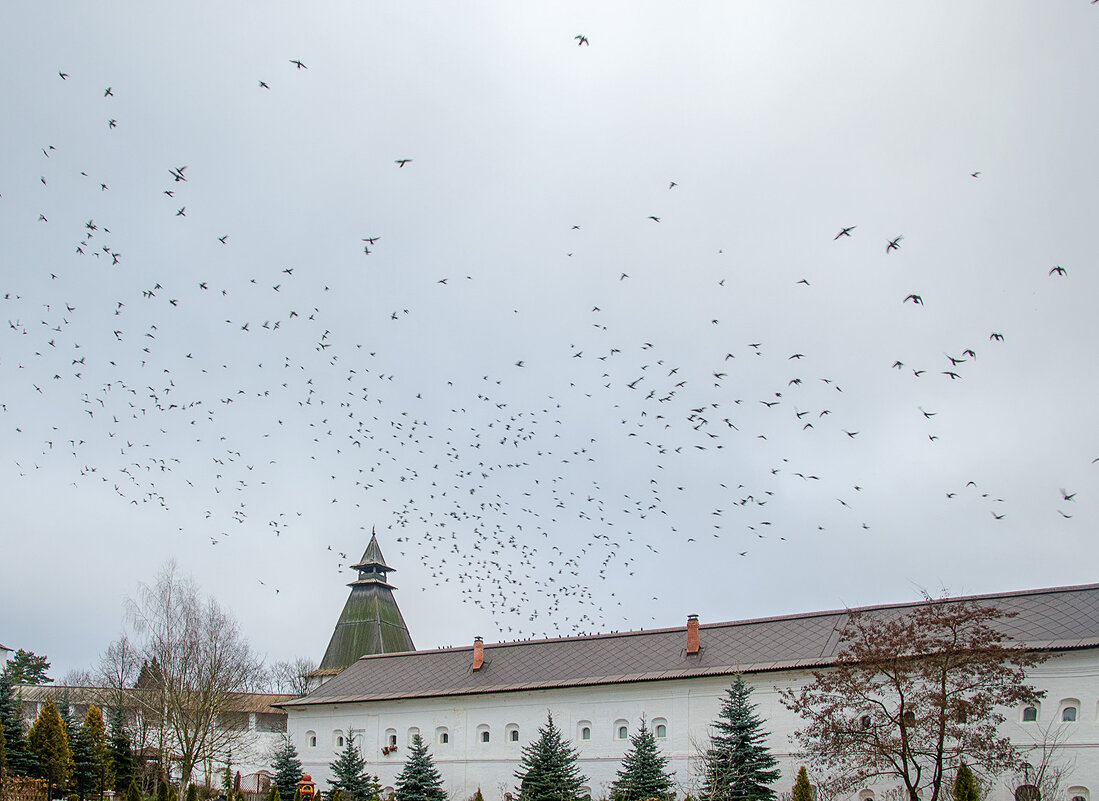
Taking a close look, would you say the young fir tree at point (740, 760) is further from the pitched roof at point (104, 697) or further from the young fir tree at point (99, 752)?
the pitched roof at point (104, 697)

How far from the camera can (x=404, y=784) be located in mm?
35125

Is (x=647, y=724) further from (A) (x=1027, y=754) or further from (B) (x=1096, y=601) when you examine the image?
(B) (x=1096, y=601)

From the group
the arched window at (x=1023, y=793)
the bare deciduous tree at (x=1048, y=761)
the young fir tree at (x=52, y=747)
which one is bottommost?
the arched window at (x=1023, y=793)

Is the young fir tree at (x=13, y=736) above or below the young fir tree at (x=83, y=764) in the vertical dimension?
above

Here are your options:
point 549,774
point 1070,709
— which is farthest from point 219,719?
point 1070,709

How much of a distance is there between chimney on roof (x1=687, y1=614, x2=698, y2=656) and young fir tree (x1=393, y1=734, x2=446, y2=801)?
440 inches

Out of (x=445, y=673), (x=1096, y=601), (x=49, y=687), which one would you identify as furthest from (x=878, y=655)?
(x=49, y=687)

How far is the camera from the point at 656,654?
1515 inches

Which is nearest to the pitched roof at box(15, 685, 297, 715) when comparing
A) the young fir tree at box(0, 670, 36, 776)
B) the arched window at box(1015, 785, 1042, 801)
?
the young fir tree at box(0, 670, 36, 776)

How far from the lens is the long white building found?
29.3m

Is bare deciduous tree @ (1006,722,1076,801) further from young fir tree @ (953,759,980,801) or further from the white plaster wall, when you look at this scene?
young fir tree @ (953,759,980,801)

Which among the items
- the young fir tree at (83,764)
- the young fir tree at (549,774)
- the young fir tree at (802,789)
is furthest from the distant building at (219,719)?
the young fir tree at (802,789)

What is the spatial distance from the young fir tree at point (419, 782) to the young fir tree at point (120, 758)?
1463cm

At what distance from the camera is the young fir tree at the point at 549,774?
32.0m
